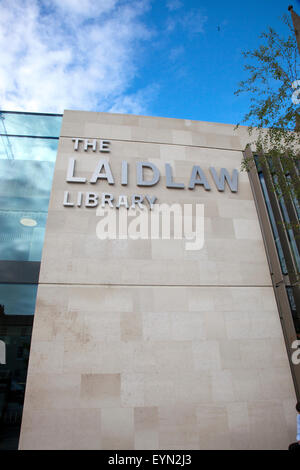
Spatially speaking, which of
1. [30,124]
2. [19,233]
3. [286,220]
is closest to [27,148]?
[30,124]

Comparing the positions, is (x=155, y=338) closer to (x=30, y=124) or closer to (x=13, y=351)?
(x=13, y=351)

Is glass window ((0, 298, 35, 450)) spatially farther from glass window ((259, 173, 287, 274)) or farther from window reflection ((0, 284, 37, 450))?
glass window ((259, 173, 287, 274))

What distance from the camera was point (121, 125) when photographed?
13.2m

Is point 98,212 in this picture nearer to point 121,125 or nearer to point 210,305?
point 121,125

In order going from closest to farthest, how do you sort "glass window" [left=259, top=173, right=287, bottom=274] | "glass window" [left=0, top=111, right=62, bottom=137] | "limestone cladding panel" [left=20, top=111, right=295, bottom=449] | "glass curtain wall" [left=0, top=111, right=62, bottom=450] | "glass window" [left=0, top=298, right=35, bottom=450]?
"glass window" [left=0, top=298, right=35, bottom=450] < "limestone cladding panel" [left=20, top=111, right=295, bottom=449] < "glass curtain wall" [left=0, top=111, right=62, bottom=450] < "glass window" [left=259, top=173, right=287, bottom=274] < "glass window" [left=0, top=111, right=62, bottom=137]

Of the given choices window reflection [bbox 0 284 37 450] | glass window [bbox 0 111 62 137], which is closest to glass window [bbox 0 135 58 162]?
glass window [bbox 0 111 62 137]

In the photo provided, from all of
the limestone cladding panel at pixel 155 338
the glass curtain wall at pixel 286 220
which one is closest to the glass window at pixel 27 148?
the limestone cladding panel at pixel 155 338

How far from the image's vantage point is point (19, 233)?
10.8 m

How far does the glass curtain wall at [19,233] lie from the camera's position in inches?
341

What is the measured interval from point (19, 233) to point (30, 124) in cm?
568

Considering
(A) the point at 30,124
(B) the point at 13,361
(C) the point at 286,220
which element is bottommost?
(B) the point at 13,361

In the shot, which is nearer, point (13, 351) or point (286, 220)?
point (13, 351)

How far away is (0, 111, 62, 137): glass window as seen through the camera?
12.8 m
